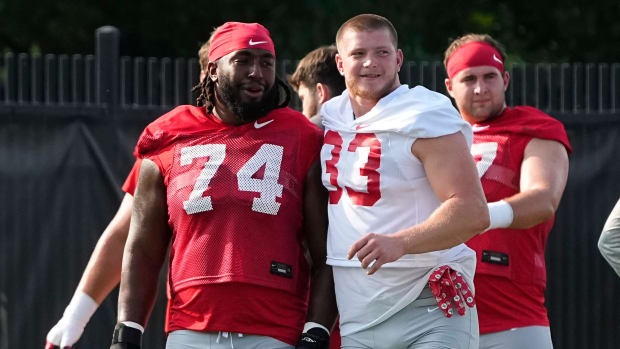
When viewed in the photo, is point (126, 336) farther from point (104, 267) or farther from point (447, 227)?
point (447, 227)

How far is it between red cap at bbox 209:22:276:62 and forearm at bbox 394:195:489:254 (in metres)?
1.03

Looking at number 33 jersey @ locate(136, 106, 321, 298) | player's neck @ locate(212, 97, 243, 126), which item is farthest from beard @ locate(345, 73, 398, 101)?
player's neck @ locate(212, 97, 243, 126)

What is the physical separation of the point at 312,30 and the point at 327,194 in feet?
31.4

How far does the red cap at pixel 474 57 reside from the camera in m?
4.95

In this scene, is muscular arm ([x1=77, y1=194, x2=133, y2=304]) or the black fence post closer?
muscular arm ([x1=77, y1=194, x2=133, y2=304])

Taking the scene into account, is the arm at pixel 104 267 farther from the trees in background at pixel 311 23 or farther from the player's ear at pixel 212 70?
the trees in background at pixel 311 23

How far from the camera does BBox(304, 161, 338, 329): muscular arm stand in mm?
3945

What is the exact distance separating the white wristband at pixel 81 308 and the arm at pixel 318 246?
1212mm

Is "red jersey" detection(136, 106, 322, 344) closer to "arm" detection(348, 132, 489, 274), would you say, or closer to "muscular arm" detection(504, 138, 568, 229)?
"arm" detection(348, 132, 489, 274)

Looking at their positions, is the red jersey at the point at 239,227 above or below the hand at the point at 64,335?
above

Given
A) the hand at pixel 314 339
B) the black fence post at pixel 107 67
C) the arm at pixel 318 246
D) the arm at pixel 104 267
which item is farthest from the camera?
the black fence post at pixel 107 67

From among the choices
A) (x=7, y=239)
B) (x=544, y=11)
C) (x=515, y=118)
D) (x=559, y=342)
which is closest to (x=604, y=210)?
(x=559, y=342)

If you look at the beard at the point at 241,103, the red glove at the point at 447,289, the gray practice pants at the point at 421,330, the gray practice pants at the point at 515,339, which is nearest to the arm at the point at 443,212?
the red glove at the point at 447,289

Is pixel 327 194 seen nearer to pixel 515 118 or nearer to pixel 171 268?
pixel 171 268
